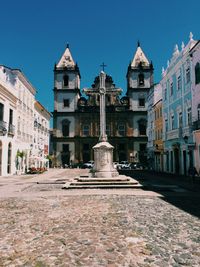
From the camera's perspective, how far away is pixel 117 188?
15.8m

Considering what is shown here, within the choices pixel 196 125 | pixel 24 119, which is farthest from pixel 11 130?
pixel 196 125

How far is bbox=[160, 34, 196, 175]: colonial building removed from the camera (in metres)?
25.3

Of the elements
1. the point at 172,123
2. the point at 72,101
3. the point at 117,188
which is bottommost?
the point at 117,188

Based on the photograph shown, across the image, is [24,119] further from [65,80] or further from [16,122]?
[65,80]

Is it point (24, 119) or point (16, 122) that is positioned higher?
point (24, 119)

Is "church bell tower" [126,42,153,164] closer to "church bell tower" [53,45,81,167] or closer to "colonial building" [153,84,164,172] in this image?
"church bell tower" [53,45,81,167]

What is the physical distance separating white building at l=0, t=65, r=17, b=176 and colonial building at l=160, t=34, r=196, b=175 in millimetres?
17486

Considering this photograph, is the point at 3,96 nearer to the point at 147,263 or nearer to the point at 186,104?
the point at 186,104

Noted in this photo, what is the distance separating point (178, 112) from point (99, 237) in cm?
2436

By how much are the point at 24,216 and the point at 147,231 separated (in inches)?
147

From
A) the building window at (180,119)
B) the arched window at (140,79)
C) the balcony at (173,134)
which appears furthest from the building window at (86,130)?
the building window at (180,119)

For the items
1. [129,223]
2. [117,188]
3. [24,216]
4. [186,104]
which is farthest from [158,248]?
[186,104]

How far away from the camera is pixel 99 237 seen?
5656mm

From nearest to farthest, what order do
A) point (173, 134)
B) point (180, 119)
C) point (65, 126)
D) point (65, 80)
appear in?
point (180, 119) → point (173, 134) → point (65, 126) → point (65, 80)
